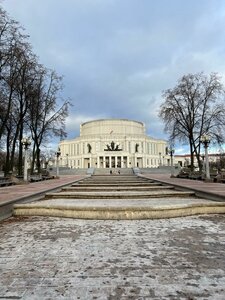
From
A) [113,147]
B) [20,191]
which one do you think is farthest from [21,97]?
[113,147]

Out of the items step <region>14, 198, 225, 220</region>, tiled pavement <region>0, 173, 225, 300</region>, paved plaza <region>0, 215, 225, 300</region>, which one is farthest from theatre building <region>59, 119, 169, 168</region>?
tiled pavement <region>0, 173, 225, 300</region>

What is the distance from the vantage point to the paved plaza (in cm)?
301

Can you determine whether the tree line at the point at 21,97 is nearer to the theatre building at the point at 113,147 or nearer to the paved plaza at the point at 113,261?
the paved plaza at the point at 113,261

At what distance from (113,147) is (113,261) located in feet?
322

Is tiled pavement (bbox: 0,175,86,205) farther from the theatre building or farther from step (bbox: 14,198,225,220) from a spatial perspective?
the theatre building

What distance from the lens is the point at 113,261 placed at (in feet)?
12.9

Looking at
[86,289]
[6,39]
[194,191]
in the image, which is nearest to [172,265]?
[86,289]

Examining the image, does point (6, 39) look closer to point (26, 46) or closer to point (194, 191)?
point (26, 46)

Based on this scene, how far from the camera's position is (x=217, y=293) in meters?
2.91

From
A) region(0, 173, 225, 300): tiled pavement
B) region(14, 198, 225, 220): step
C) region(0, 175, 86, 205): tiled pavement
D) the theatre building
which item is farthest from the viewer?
the theatre building

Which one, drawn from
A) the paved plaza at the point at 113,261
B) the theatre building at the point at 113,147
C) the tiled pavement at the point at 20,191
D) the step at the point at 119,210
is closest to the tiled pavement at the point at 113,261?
the paved plaza at the point at 113,261

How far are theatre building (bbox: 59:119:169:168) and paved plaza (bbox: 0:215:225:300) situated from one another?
9472cm

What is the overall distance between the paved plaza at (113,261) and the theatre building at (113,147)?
3729 inches

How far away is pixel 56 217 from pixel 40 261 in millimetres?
3579
